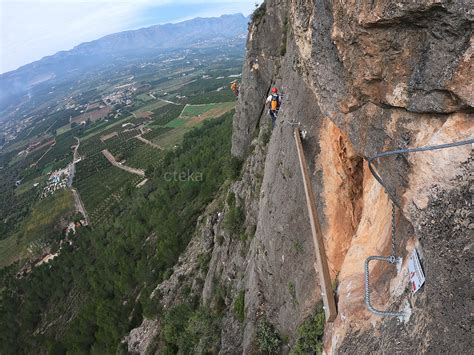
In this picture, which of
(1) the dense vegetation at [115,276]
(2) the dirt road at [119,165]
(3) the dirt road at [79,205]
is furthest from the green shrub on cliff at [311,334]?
(2) the dirt road at [119,165]

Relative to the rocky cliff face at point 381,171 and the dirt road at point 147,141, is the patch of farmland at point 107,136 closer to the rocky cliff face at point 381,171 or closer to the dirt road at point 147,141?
the dirt road at point 147,141

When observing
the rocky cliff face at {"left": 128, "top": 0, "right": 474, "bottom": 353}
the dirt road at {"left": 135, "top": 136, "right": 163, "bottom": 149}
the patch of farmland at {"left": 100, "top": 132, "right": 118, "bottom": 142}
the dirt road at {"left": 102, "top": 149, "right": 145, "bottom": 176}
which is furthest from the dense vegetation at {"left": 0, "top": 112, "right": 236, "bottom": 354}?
the patch of farmland at {"left": 100, "top": 132, "right": 118, "bottom": 142}

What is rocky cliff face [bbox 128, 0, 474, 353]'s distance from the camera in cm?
506

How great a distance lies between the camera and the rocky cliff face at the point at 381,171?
5.06 metres

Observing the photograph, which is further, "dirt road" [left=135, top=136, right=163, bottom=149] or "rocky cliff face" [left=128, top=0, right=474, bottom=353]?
"dirt road" [left=135, top=136, right=163, bottom=149]

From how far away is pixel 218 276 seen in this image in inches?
975

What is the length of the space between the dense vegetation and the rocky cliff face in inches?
543

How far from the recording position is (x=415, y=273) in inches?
238

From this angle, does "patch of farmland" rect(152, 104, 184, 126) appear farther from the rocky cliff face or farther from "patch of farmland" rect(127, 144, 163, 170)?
the rocky cliff face

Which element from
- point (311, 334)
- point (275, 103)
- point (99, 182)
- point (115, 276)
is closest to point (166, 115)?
point (99, 182)

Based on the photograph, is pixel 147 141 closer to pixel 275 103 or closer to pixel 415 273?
pixel 275 103

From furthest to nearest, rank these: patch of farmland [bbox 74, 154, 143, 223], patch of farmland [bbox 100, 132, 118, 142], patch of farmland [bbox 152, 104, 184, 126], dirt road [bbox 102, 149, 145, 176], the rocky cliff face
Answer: patch of farmland [bbox 152, 104, 184, 126] < patch of farmland [bbox 100, 132, 118, 142] < dirt road [bbox 102, 149, 145, 176] < patch of farmland [bbox 74, 154, 143, 223] < the rocky cliff face

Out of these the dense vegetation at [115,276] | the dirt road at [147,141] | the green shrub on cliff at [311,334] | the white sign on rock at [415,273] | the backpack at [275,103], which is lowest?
the dirt road at [147,141]

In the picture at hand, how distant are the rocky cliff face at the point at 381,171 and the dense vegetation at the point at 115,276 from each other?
13.8 m
